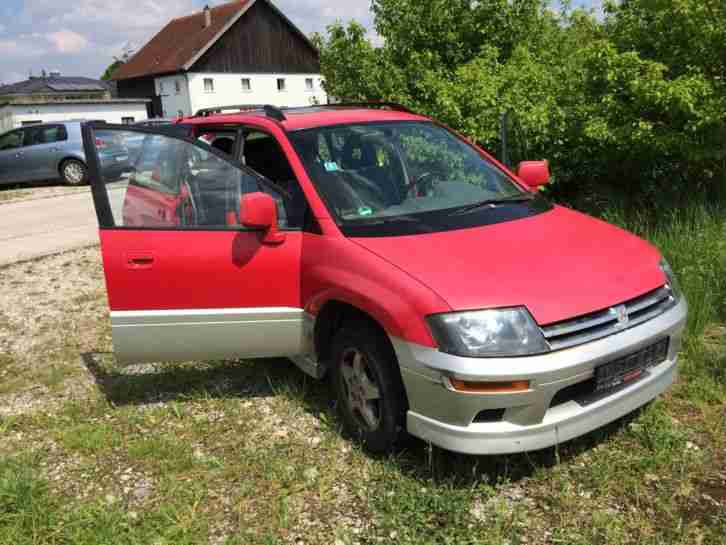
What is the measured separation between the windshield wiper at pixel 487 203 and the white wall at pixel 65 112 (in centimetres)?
3373

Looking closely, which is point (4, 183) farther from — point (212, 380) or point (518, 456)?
point (518, 456)

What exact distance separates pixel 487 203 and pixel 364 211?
0.77m

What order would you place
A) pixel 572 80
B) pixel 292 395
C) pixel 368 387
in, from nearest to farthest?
pixel 368 387 < pixel 292 395 < pixel 572 80

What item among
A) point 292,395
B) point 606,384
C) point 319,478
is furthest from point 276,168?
point 606,384

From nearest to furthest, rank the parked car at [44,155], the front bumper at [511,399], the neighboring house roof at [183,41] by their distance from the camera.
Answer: the front bumper at [511,399], the parked car at [44,155], the neighboring house roof at [183,41]

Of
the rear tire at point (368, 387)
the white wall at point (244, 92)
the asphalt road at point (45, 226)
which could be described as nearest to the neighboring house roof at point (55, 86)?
the white wall at point (244, 92)

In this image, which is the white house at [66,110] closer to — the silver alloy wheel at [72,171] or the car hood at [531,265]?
the silver alloy wheel at [72,171]

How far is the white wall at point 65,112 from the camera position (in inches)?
1315

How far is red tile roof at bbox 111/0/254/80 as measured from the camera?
136ft

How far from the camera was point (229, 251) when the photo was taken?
3.75 metres

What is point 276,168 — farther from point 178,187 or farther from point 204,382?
point 204,382

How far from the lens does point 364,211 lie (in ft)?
12.2

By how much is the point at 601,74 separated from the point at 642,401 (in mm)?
4086

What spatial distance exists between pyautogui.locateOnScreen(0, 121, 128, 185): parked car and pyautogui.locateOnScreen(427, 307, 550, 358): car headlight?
16381 millimetres
